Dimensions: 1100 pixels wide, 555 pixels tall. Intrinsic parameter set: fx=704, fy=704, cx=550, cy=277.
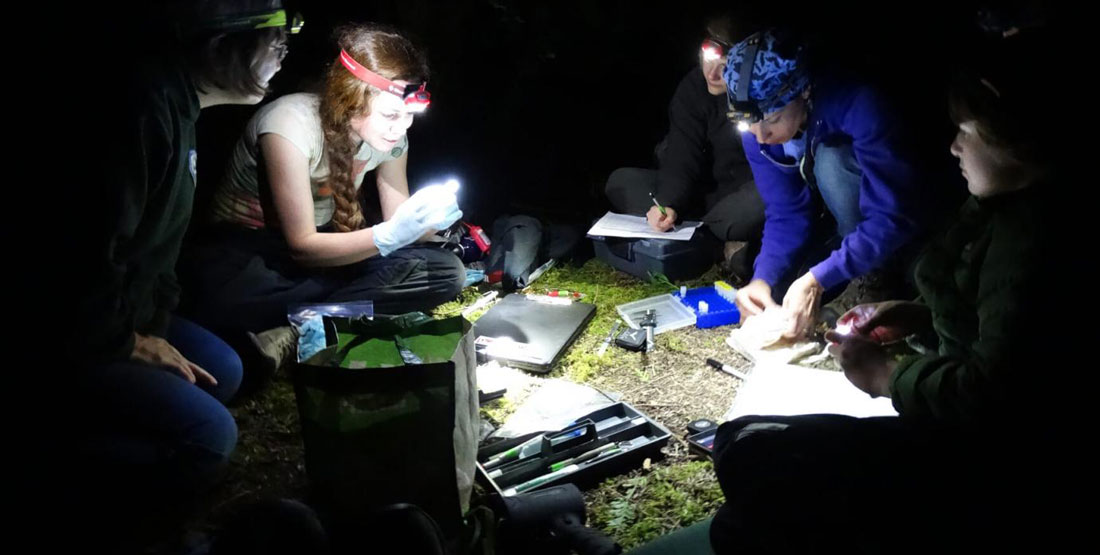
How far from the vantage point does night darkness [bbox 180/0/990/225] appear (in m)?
4.54

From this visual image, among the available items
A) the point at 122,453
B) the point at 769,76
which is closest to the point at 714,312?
the point at 769,76

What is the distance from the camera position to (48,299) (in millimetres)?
1562

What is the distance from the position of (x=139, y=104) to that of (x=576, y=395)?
152 cm

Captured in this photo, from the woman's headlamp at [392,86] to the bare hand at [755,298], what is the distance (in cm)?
145

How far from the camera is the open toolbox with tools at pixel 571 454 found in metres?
1.94

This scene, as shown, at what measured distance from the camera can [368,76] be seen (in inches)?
104

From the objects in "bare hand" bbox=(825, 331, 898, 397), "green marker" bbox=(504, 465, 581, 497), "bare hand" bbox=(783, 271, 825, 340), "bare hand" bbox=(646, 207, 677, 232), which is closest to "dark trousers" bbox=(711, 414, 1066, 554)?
"bare hand" bbox=(825, 331, 898, 397)

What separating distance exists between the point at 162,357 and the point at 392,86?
1268mm

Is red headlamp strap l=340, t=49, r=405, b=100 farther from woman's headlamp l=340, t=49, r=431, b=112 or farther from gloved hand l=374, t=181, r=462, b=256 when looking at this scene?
gloved hand l=374, t=181, r=462, b=256

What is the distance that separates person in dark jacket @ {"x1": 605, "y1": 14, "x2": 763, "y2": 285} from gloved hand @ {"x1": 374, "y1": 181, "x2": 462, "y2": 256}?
108cm

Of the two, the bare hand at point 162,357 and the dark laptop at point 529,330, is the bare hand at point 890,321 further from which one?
the bare hand at point 162,357

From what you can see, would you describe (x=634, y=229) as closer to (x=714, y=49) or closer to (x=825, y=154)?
(x=714, y=49)

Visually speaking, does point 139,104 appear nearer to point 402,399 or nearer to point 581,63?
point 402,399

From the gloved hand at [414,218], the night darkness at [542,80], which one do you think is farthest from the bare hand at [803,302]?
the night darkness at [542,80]
